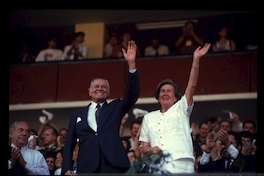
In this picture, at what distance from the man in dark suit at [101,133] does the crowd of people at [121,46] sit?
7.09 m

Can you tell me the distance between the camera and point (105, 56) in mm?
20047

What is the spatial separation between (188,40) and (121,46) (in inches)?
55.1

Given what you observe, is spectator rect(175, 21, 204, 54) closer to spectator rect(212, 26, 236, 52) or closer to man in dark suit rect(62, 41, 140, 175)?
spectator rect(212, 26, 236, 52)

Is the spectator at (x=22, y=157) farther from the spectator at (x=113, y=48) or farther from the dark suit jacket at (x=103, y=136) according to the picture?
the spectator at (x=113, y=48)

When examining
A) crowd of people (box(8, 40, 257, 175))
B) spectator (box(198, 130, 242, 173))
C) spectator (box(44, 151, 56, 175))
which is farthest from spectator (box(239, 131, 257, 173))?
spectator (box(44, 151, 56, 175))

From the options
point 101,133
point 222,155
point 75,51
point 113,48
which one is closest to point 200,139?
point 222,155

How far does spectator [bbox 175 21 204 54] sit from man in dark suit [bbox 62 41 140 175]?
7073 millimetres

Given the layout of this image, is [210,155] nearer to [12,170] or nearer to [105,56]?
[12,170]

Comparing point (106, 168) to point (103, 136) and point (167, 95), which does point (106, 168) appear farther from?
point (167, 95)

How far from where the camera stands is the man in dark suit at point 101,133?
11211 mm

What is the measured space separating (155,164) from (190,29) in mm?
9399

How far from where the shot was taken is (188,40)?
18750 mm

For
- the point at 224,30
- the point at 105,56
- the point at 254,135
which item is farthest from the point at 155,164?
the point at 105,56

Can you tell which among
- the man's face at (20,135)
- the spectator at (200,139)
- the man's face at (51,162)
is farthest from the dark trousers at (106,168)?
the spectator at (200,139)
